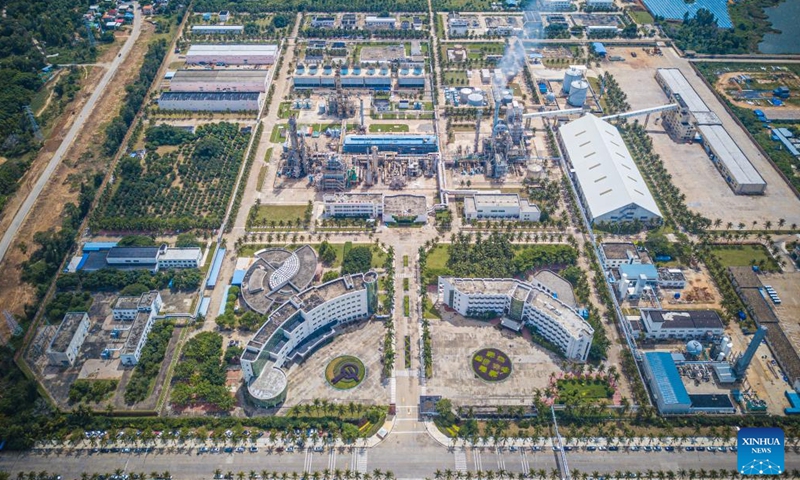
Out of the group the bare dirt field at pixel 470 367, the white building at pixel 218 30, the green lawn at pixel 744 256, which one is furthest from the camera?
the white building at pixel 218 30

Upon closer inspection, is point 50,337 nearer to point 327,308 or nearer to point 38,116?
point 327,308

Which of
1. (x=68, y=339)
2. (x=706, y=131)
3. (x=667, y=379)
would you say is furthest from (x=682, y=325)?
(x=68, y=339)

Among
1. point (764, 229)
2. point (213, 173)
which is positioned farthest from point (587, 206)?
point (213, 173)

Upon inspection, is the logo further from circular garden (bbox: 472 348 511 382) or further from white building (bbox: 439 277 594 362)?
circular garden (bbox: 472 348 511 382)

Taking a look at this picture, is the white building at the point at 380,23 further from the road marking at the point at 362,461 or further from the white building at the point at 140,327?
the road marking at the point at 362,461

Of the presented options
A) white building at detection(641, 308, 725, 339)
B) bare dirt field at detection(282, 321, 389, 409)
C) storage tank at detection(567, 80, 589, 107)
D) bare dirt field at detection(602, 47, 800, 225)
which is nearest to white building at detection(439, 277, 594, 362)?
white building at detection(641, 308, 725, 339)

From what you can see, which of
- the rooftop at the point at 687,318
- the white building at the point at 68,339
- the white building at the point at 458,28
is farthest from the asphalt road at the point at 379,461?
the white building at the point at 458,28
